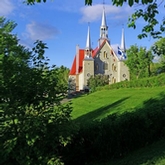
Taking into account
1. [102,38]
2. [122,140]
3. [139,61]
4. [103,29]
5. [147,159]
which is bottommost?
[147,159]

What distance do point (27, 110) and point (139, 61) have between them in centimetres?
5645

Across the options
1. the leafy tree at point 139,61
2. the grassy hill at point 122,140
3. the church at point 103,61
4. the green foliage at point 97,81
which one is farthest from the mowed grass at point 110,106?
the church at point 103,61

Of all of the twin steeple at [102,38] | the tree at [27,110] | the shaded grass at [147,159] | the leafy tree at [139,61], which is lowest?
the shaded grass at [147,159]

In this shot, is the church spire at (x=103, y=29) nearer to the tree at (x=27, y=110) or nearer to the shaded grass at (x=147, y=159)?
the shaded grass at (x=147, y=159)

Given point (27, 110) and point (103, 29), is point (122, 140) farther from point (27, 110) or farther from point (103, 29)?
point (103, 29)

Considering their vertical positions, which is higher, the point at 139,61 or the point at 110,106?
the point at 139,61

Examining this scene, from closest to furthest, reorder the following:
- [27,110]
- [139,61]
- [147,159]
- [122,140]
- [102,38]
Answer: [27,110] < [147,159] < [122,140] < [139,61] < [102,38]

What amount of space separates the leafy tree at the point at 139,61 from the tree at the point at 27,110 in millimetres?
55471

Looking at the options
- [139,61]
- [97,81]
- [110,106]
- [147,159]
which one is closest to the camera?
[147,159]

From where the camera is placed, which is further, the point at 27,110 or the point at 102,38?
the point at 102,38

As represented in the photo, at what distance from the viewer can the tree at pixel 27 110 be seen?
15.7 feet

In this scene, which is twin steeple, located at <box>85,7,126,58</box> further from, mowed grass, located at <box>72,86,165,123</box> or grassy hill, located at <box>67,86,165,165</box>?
grassy hill, located at <box>67,86,165,165</box>

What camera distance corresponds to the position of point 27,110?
194 inches

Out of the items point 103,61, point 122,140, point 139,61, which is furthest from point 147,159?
point 103,61
